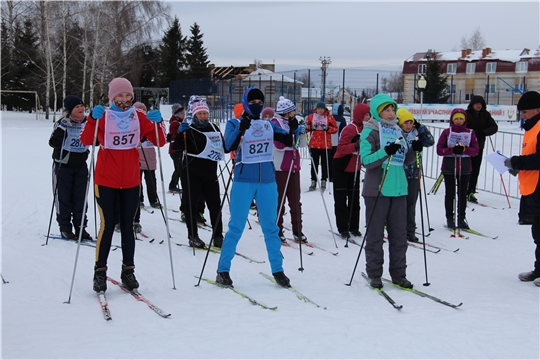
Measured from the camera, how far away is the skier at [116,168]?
4.81 m

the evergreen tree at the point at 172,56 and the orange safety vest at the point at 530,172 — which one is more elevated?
the evergreen tree at the point at 172,56

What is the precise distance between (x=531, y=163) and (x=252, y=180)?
2.68m

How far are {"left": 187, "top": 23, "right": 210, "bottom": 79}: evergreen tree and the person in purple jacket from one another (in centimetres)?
4557

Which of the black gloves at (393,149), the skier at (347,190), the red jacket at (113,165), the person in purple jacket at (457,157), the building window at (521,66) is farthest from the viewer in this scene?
the building window at (521,66)

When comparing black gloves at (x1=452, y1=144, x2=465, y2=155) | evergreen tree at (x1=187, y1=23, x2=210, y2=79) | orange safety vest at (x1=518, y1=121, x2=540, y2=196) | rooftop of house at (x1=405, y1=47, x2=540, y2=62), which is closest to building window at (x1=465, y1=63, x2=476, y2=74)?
rooftop of house at (x1=405, y1=47, x2=540, y2=62)

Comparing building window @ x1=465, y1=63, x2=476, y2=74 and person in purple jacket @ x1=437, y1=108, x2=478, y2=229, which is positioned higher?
building window @ x1=465, y1=63, x2=476, y2=74

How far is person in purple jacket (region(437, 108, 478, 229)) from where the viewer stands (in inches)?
315

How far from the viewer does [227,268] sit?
526 cm

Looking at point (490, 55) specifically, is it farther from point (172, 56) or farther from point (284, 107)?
point (284, 107)

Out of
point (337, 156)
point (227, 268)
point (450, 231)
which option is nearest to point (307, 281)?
point (227, 268)

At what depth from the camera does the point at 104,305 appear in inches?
177

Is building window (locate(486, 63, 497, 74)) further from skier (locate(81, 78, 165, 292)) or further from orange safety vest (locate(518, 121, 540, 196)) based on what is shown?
skier (locate(81, 78, 165, 292))

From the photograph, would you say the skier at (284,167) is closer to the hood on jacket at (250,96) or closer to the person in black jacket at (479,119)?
the hood on jacket at (250,96)

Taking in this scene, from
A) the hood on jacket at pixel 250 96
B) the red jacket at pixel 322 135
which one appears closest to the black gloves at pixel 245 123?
the hood on jacket at pixel 250 96
